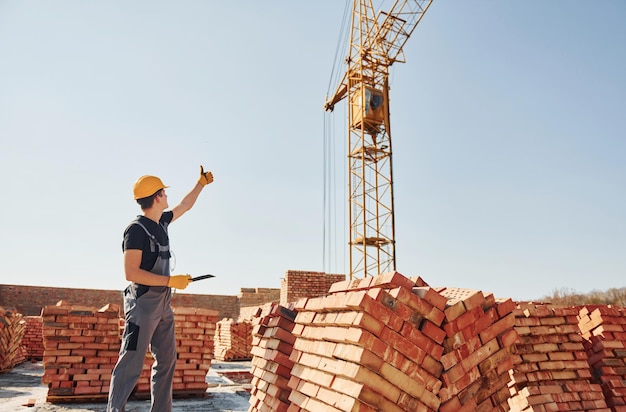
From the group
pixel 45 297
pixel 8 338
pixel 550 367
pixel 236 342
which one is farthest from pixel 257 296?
pixel 550 367

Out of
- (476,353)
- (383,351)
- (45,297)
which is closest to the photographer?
(383,351)

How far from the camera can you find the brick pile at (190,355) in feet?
15.3

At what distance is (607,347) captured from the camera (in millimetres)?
4328

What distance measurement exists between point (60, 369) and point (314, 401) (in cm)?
328

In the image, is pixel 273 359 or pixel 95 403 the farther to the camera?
pixel 95 403

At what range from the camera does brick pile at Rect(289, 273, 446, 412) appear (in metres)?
1.99

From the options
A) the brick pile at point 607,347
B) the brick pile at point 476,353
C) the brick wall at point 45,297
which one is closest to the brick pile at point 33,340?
the brick wall at point 45,297

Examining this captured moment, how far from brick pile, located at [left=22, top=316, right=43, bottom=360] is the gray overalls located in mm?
8327

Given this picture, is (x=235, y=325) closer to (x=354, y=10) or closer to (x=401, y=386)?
(x=401, y=386)

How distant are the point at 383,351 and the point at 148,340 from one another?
63.0 inches

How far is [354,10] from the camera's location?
2269 centimetres

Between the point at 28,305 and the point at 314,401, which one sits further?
the point at 28,305

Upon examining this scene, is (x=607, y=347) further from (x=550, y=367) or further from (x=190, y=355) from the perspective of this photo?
(x=190, y=355)

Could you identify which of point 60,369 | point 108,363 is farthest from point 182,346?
point 60,369
